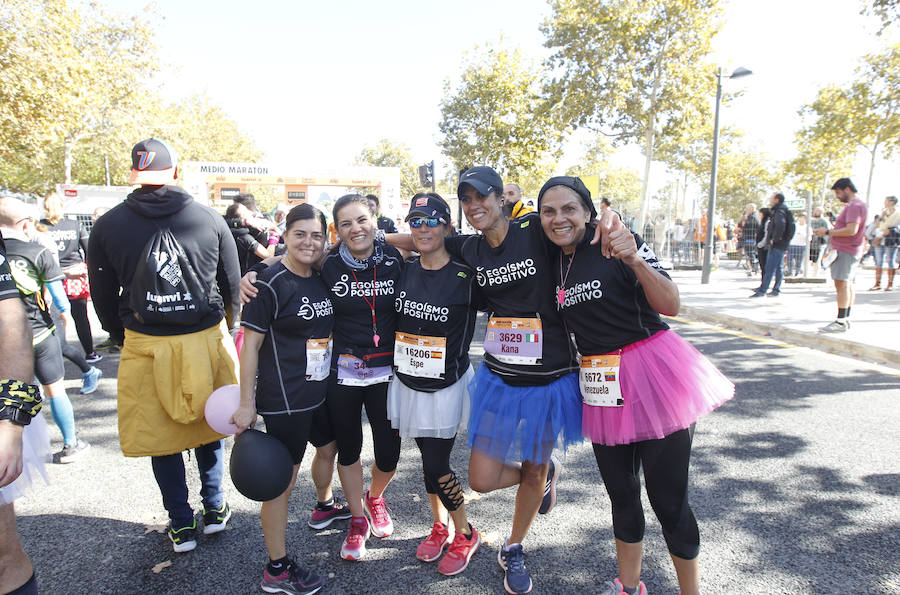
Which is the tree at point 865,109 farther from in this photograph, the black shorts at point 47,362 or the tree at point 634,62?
the black shorts at point 47,362

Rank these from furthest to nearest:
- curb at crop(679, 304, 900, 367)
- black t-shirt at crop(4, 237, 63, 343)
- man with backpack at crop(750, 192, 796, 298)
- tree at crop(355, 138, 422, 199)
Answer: tree at crop(355, 138, 422, 199)
man with backpack at crop(750, 192, 796, 298)
curb at crop(679, 304, 900, 367)
black t-shirt at crop(4, 237, 63, 343)

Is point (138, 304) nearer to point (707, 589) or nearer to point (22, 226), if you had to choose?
point (22, 226)

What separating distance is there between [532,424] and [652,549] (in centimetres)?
109

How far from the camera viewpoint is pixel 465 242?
2771 millimetres

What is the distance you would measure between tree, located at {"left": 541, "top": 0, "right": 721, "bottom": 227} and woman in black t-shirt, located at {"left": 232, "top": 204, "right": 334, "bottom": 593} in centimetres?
1894

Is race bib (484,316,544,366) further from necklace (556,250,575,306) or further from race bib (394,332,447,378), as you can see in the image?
race bib (394,332,447,378)

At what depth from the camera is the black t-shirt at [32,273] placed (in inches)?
141

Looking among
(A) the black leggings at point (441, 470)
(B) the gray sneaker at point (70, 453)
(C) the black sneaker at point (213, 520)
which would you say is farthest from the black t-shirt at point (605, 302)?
(B) the gray sneaker at point (70, 453)

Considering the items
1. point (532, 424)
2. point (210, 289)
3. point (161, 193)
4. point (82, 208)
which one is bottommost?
point (532, 424)

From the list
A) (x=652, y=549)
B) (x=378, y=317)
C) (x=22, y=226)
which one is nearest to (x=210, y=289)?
(x=378, y=317)

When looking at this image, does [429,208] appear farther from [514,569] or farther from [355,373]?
[514,569]

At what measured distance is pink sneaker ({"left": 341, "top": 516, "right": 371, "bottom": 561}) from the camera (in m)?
2.77

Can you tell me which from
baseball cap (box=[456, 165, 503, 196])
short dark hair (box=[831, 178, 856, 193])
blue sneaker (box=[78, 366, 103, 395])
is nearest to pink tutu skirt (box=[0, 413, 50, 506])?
baseball cap (box=[456, 165, 503, 196])

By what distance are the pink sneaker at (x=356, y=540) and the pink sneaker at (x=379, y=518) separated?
8 centimetres
